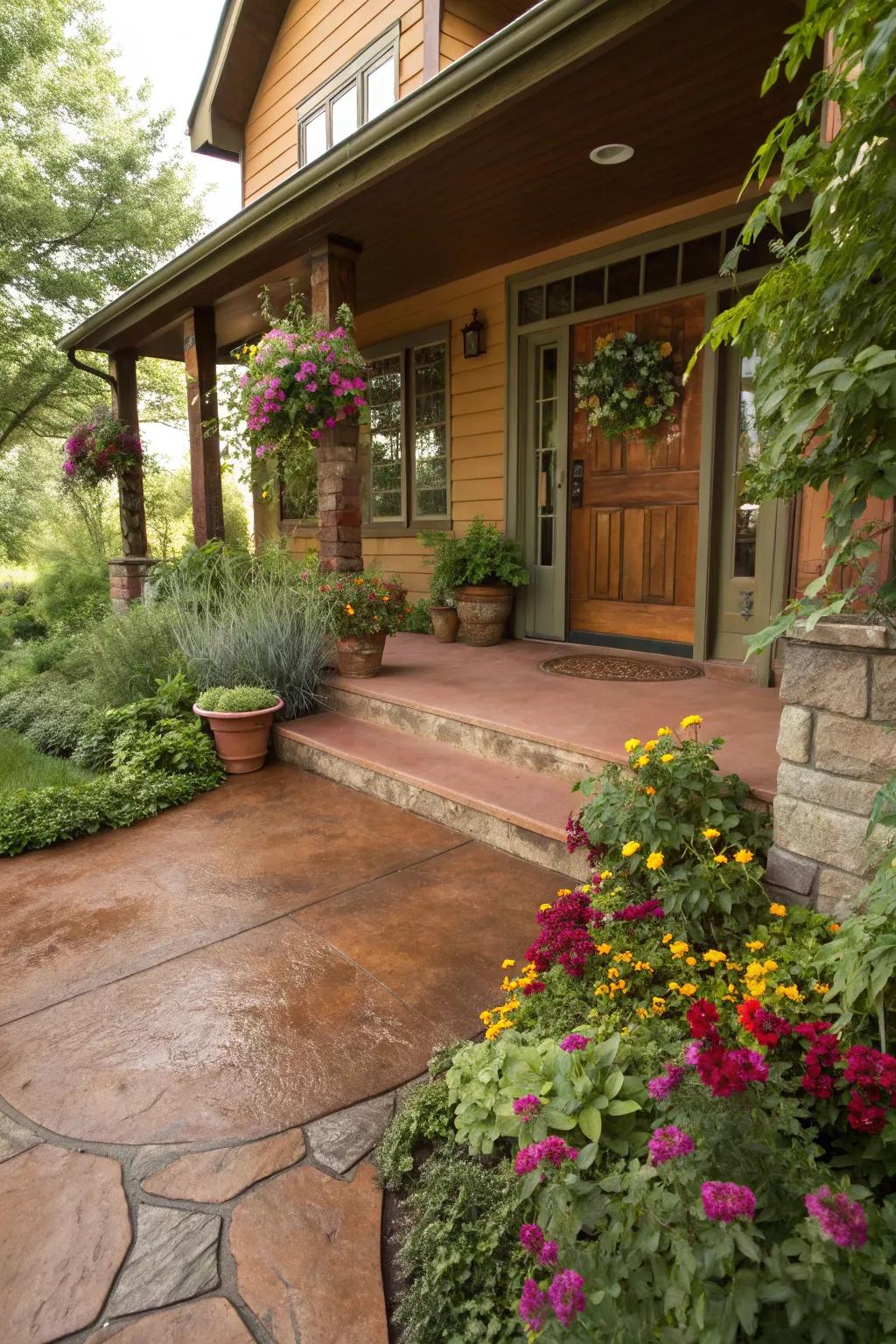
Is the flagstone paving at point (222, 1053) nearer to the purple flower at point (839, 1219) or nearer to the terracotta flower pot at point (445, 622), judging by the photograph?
the purple flower at point (839, 1219)

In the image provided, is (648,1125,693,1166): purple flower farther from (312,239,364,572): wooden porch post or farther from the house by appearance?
(312,239,364,572): wooden porch post

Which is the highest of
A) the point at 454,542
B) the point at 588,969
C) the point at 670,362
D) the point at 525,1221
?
the point at 670,362

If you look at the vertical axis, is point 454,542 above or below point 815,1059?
above

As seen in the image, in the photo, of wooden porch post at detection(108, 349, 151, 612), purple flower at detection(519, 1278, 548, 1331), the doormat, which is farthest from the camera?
wooden porch post at detection(108, 349, 151, 612)

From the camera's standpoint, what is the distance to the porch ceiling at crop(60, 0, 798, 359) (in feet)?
9.16

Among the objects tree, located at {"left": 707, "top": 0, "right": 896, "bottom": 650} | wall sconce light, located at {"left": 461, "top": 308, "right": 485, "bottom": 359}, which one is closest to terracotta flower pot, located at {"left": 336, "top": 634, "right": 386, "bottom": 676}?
wall sconce light, located at {"left": 461, "top": 308, "right": 485, "bottom": 359}

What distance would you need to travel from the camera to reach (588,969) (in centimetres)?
185

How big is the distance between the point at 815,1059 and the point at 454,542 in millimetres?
4518

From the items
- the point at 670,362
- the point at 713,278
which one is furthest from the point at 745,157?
the point at 670,362

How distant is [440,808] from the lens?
10.7 ft

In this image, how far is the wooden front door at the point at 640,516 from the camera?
4508mm

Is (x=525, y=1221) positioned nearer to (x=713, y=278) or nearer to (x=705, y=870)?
(x=705, y=870)

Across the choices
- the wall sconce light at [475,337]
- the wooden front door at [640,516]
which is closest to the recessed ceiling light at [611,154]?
the wooden front door at [640,516]

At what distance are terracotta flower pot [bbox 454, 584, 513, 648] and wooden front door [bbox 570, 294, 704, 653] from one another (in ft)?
1.54
